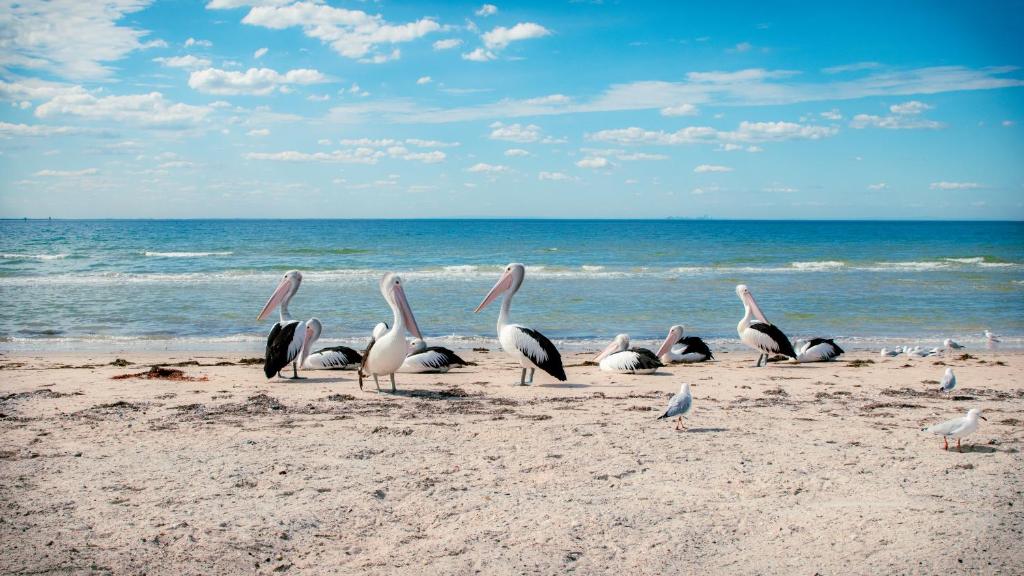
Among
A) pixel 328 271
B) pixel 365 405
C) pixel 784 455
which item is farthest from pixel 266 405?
pixel 328 271

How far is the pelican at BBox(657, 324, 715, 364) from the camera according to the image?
1016 centimetres

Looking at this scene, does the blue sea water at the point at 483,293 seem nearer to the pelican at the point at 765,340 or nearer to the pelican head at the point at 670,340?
the pelican head at the point at 670,340

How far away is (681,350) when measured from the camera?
1019 cm

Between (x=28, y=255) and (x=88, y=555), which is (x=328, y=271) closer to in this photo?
(x=28, y=255)

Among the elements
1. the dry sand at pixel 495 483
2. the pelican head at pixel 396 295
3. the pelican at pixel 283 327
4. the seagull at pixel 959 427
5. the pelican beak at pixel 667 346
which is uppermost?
the pelican head at pixel 396 295

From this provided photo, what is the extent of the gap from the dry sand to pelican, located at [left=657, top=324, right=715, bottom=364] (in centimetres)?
279

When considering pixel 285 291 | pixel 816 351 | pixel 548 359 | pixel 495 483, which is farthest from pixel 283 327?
pixel 816 351

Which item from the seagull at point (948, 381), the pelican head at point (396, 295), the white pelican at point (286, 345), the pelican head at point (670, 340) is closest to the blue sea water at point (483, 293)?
the pelican head at point (670, 340)

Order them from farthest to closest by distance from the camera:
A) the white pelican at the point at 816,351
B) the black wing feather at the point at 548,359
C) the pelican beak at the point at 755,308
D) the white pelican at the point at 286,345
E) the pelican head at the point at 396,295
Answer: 1. the pelican beak at the point at 755,308
2. the white pelican at the point at 816,351
3. the white pelican at the point at 286,345
4. the black wing feather at the point at 548,359
5. the pelican head at the point at 396,295

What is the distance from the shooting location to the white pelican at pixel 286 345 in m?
7.88

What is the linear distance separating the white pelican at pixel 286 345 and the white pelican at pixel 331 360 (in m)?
0.22

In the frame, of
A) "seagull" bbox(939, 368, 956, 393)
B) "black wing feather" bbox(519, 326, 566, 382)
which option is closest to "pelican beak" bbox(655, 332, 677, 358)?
"black wing feather" bbox(519, 326, 566, 382)

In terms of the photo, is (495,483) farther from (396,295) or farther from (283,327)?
(283,327)

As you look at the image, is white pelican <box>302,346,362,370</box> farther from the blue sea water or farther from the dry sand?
the blue sea water
